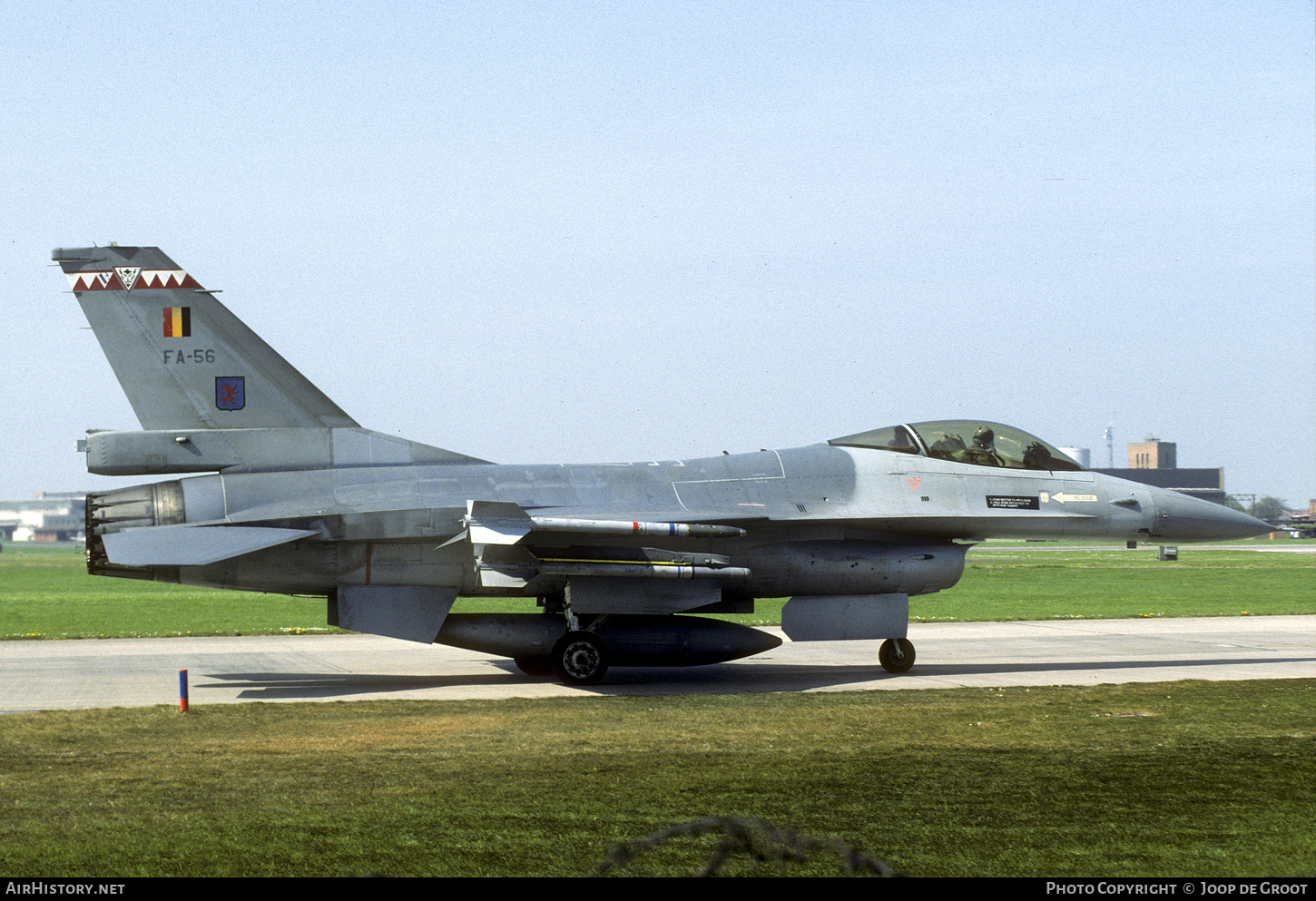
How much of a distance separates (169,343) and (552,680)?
21.8 ft

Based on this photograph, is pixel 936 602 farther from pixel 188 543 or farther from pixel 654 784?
pixel 654 784

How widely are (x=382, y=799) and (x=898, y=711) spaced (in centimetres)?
632

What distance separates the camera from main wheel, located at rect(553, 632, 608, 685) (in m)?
15.1

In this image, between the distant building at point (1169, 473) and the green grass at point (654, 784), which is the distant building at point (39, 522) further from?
the green grass at point (654, 784)

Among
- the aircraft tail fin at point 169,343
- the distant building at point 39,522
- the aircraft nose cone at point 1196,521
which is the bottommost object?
the distant building at point 39,522

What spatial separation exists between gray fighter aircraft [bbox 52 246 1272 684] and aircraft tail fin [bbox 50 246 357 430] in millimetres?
23

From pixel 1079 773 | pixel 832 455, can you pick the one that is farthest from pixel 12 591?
pixel 1079 773

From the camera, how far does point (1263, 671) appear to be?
16.3 metres

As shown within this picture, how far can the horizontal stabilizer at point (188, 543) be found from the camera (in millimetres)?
13617

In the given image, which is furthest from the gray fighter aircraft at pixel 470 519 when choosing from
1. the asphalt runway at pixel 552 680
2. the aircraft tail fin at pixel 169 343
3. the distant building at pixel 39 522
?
the distant building at pixel 39 522

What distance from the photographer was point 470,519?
1371 centimetres

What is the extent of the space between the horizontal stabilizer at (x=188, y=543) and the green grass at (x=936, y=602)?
9015 millimetres

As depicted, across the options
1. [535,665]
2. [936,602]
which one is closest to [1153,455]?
[936,602]
